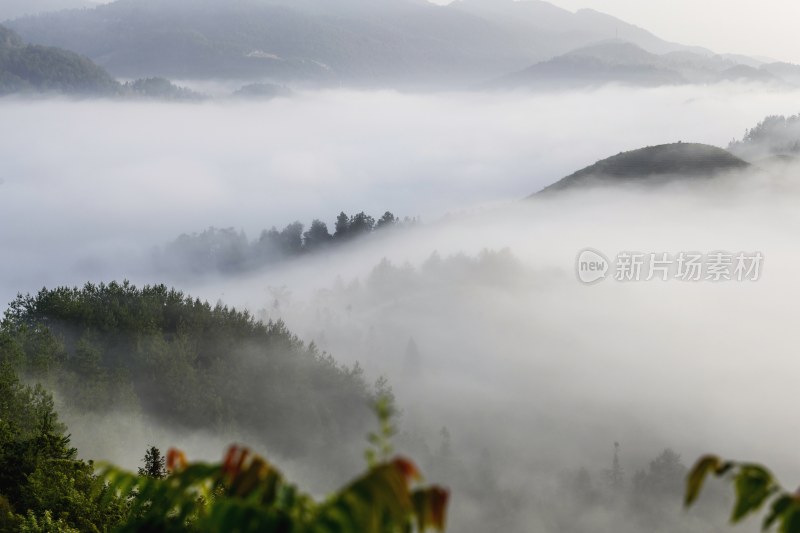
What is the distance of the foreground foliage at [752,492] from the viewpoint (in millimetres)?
4238

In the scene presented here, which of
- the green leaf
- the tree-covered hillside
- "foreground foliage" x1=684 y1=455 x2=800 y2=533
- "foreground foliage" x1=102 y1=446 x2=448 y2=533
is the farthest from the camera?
the tree-covered hillside

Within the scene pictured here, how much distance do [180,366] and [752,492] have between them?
261ft

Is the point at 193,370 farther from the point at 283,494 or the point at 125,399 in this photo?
the point at 283,494

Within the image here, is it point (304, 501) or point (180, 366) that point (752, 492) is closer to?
point (304, 501)

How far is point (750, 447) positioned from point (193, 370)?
140 meters

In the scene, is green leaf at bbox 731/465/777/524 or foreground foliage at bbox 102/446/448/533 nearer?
foreground foliage at bbox 102/446/448/533

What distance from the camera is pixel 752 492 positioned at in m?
4.46

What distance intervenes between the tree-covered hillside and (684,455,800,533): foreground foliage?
64.4 metres

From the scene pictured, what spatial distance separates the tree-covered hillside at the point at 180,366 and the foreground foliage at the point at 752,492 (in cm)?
6436

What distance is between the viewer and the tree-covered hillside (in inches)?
2697

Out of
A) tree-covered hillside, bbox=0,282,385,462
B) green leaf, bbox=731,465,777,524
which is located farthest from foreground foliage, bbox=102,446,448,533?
tree-covered hillside, bbox=0,282,385,462

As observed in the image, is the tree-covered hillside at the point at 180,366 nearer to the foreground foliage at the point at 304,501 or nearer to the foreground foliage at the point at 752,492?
the foreground foliage at the point at 304,501

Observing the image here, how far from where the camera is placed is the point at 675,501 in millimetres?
135875

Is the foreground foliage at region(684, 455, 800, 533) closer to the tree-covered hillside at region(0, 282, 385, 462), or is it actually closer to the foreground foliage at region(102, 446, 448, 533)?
the foreground foliage at region(102, 446, 448, 533)
